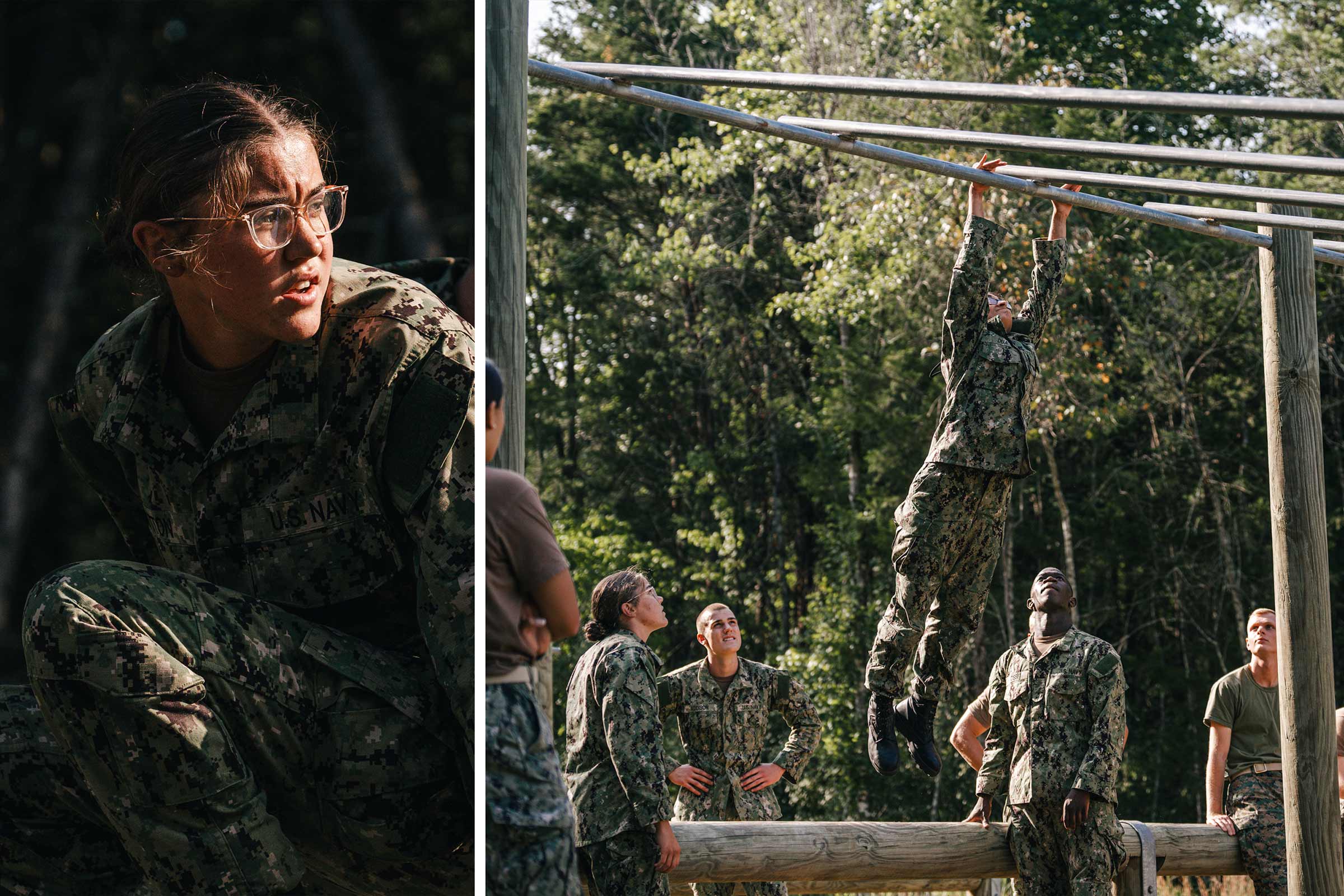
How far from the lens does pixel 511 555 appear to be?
2.31m

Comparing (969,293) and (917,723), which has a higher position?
(969,293)

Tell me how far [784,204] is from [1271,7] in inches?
260

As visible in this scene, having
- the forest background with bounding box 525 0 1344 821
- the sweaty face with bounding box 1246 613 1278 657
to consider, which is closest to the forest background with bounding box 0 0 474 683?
the sweaty face with bounding box 1246 613 1278 657

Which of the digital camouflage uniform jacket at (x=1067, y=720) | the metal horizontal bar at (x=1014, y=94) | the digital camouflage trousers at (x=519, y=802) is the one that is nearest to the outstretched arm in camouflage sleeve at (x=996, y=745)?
the digital camouflage uniform jacket at (x=1067, y=720)

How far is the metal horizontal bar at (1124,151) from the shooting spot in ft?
11.0

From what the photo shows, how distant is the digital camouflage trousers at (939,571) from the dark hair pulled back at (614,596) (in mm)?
1031

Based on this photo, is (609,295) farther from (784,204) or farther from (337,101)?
(337,101)

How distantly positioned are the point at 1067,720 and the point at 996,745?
54 centimetres

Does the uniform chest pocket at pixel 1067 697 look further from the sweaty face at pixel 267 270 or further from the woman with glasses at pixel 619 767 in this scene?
the sweaty face at pixel 267 270

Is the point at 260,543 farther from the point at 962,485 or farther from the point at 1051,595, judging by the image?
the point at 1051,595

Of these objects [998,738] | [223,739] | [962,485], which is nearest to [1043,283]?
[962,485]

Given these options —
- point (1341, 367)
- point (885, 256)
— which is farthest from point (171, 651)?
point (1341, 367)

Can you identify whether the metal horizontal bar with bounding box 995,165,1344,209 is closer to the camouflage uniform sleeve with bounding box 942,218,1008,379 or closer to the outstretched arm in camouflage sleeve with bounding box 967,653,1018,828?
the camouflage uniform sleeve with bounding box 942,218,1008,379

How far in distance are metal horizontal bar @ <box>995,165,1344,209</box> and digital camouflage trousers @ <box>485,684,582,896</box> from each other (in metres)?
2.21
